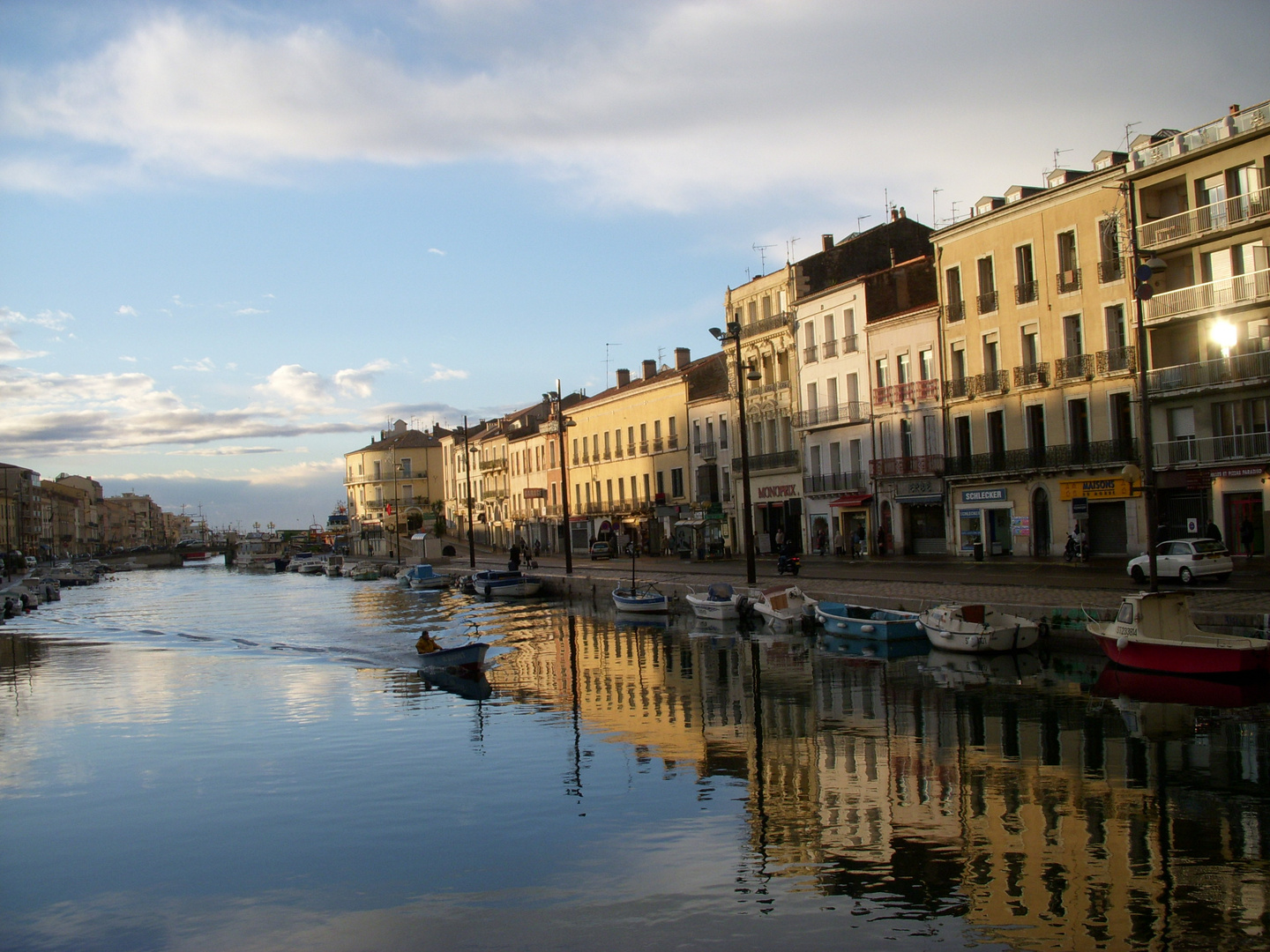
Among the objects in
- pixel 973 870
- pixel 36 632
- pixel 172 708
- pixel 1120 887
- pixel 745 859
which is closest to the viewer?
pixel 1120 887

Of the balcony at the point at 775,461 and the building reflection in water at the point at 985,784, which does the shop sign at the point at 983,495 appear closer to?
the balcony at the point at 775,461

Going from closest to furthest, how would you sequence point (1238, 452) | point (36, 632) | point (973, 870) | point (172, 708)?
1. point (973, 870)
2. point (172, 708)
3. point (1238, 452)
4. point (36, 632)

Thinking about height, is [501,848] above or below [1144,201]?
below

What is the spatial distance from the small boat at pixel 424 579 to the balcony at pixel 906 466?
105ft

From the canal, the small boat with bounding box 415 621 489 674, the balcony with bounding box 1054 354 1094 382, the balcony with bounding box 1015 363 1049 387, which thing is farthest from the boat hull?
the balcony with bounding box 1015 363 1049 387

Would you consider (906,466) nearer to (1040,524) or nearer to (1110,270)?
(1040,524)

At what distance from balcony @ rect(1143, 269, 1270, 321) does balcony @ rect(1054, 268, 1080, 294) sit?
3.34 meters

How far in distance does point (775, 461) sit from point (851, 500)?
803 cm

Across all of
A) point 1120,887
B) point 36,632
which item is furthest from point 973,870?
point 36,632

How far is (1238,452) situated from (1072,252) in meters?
10.9

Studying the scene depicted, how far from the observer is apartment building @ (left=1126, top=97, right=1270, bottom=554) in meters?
36.7

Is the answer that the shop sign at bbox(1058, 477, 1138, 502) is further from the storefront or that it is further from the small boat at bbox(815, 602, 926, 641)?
the small boat at bbox(815, 602, 926, 641)

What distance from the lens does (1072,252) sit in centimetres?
4341

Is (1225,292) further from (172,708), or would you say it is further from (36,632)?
(36,632)
